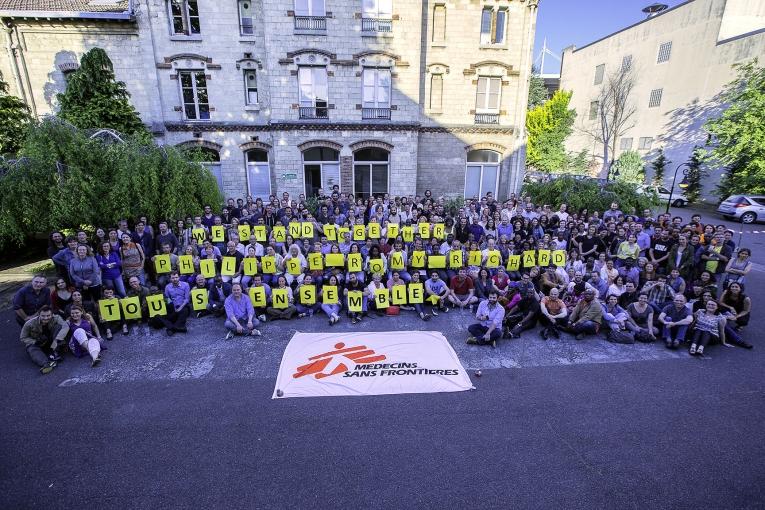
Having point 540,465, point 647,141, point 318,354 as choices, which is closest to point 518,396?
point 540,465

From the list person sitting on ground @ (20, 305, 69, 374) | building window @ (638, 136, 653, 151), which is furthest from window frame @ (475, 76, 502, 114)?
building window @ (638, 136, 653, 151)

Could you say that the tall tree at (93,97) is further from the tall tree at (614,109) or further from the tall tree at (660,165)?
the tall tree at (614,109)

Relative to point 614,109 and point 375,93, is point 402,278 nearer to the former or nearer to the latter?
point 375,93

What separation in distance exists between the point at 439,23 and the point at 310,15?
668 cm

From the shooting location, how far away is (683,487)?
15.4 feet

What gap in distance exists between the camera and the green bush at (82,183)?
9.31 metres

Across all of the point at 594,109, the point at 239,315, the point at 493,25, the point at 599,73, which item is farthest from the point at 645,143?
the point at 239,315

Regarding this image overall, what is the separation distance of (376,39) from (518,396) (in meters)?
18.0

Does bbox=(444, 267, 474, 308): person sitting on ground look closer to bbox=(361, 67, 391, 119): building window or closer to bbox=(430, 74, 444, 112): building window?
bbox=(361, 67, 391, 119): building window

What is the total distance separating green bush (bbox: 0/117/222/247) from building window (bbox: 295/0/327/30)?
10.6m

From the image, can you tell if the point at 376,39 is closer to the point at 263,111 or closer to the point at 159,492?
the point at 263,111

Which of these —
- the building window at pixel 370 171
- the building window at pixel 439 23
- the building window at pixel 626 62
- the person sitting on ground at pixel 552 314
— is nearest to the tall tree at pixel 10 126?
the building window at pixel 370 171

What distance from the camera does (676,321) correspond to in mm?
8312

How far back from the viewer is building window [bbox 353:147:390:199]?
1992cm
